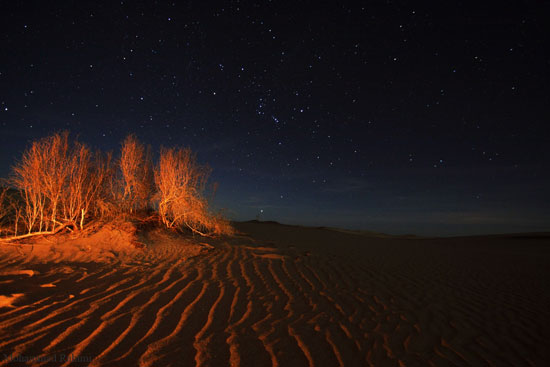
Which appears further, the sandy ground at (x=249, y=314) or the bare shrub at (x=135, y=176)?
the bare shrub at (x=135, y=176)

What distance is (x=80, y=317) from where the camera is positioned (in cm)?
316

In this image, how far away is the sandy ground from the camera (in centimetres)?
260

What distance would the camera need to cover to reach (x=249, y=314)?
3.59 m

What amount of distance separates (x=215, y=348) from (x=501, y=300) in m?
5.63

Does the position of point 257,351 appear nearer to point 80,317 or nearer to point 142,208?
point 80,317

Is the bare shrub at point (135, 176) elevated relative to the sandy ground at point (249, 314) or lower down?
elevated

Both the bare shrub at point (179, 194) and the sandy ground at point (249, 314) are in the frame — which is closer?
the sandy ground at point (249, 314)

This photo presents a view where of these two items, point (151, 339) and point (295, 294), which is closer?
point (151, 339)

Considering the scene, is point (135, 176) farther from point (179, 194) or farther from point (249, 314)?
point (249, 314)

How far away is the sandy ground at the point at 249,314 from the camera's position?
2600mm

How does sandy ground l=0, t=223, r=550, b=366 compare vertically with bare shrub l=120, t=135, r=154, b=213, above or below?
below

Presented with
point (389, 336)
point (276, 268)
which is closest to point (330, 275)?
point (276, 268)

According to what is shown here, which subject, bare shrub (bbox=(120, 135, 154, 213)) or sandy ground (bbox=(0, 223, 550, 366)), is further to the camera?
bare shrub (bbox=(120, 135, 154, 213))

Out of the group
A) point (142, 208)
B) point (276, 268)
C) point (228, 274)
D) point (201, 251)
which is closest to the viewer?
point (228, 274)
